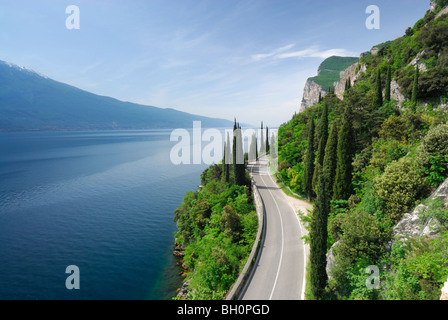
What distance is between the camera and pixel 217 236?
27484 mm

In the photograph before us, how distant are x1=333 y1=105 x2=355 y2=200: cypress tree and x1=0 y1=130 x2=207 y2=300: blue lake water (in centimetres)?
2267

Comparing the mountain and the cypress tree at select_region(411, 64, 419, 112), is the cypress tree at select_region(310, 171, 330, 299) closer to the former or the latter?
the cypress tree at select_region(411, 64, 419, 112)

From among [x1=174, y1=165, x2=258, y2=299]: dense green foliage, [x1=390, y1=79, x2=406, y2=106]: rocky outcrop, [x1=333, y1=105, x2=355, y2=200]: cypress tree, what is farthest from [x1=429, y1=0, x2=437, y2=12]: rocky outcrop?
[x1=174, y1=165, x2=258, y2=299]: dense green foliage

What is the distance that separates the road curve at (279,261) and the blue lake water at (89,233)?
13.3 m

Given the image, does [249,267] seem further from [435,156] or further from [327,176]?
[435,156]

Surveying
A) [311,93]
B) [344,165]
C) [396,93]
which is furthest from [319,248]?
A: [311,93]

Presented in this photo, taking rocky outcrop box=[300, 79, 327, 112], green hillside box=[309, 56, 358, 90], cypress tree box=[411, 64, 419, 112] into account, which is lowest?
cypress tree box=[411, 64, 419, 112]

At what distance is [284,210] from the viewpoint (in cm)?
3045

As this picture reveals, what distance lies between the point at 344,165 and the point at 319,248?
12.3m

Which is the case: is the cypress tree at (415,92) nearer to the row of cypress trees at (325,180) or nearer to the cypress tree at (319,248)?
the row of cypress trees at (325,180)

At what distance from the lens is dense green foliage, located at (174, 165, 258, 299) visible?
1942 cm
